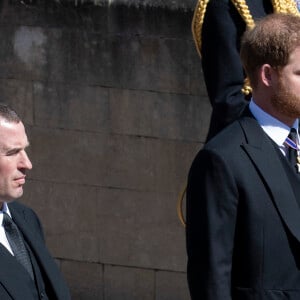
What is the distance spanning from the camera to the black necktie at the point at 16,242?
4.07 meters

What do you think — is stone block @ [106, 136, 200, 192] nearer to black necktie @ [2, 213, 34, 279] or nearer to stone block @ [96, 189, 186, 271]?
stone block @ [96, 189, 186, 271]

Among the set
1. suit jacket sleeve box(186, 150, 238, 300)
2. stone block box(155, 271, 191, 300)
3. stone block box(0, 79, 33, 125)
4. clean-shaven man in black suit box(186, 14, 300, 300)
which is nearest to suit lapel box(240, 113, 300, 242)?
clean-shaven man in black suit box(186, 14, 300, 300)

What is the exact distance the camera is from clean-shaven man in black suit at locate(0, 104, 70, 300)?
3.95 meters

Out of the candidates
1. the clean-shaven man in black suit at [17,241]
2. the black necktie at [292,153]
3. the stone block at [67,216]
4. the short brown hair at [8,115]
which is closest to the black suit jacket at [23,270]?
the clean-shaven man in black suit at [17,241]

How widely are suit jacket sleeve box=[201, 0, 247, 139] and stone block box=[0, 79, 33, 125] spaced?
96.4 inches

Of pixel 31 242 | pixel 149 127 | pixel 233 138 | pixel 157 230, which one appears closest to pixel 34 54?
pixel 149 127

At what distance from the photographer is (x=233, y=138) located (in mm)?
3691

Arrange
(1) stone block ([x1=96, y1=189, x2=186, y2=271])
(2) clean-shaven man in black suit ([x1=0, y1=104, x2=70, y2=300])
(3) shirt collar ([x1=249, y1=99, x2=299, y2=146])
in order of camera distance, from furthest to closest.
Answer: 1. (1) stone block ([x1=96, y1=189, x2=186, y2=271])
2. (2) clean-shaven man in black suit ([x1=0, y1=104, x2=70, y2=300])
3. (3) shirt collar ([x1=249, y1=99, x2=299, y2=146])

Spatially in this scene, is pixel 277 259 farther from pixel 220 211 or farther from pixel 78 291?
pixel 78 291

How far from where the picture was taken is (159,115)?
6863 millimetres

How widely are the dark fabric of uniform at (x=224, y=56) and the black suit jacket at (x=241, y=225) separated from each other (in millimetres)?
897

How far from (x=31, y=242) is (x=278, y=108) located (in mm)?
1024

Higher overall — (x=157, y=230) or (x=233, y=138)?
(x=233, y=138)

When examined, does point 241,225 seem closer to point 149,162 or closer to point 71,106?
point 149,162
